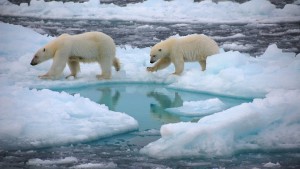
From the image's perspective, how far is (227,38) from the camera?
1328cm

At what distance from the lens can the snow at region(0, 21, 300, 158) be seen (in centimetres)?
477

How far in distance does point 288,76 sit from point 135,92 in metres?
1.91

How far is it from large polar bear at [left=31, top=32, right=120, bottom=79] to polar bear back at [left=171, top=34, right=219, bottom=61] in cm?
97

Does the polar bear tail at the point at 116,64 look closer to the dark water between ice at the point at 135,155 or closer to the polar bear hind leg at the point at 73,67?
the polar bear hind leg at the point at 73,67

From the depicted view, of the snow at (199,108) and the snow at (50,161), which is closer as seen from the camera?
the snow at (50,161)

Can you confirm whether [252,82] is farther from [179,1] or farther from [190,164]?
[179,1]

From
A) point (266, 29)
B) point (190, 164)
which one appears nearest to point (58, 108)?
point (190, 164)

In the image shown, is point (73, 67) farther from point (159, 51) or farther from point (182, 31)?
point (182, 31)

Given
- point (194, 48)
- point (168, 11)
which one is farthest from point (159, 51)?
point (168, 11)

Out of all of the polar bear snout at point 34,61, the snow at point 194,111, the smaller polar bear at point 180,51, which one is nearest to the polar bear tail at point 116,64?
the snow at point 194,111

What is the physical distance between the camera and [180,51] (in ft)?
27.4

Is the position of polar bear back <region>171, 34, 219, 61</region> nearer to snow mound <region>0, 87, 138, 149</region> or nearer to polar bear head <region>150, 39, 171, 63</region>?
polar bear head <region>150, 39, 171, 63</region>

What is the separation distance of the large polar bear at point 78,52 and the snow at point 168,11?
364 inches

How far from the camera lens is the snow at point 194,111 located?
4.77 meters
